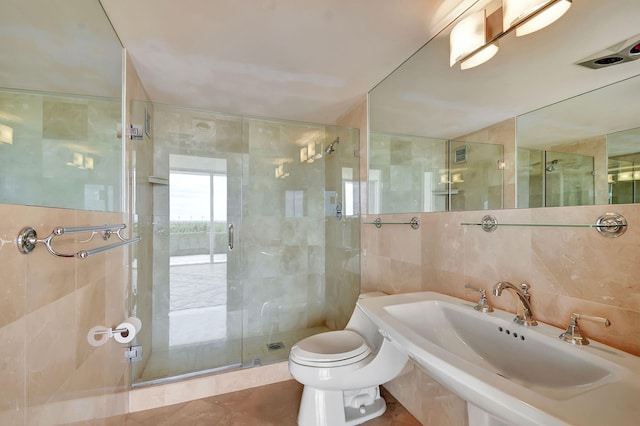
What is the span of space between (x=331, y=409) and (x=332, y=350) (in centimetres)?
31

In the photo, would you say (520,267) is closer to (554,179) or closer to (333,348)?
(554,179)

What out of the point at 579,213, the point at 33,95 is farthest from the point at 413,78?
the point at 33,95

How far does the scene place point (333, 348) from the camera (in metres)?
1.67

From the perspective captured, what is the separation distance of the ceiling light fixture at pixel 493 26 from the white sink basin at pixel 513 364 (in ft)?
3.87

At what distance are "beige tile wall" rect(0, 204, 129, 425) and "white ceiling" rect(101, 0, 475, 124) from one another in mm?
1104

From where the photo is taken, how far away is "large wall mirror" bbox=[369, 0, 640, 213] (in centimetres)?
84

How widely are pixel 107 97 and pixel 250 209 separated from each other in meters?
1.39

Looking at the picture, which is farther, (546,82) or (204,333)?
(204,333)

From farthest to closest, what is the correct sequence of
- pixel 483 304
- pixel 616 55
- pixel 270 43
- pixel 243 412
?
pixel 243 412, pixel 270 43, pixel 483 304, pixel 616 55

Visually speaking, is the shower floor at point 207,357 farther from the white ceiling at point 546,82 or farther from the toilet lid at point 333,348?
the white ceiling at point 546,82

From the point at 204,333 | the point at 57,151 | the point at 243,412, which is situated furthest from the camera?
the point at 204,333

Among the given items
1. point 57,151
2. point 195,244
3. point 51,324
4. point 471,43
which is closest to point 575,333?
point 471,43

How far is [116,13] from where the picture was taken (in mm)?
1382

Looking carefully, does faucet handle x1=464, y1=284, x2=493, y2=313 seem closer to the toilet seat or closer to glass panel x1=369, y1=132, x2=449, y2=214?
glass panel x1=369, y1=132, x2=449, y2=214
